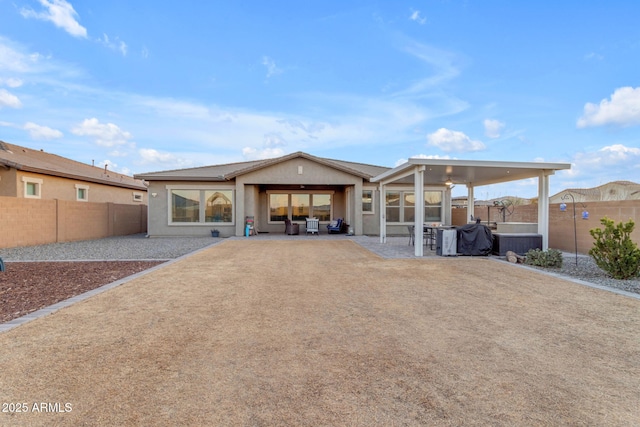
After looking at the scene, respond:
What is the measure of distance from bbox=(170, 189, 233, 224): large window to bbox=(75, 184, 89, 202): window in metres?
5.50

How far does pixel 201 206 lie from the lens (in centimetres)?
1578

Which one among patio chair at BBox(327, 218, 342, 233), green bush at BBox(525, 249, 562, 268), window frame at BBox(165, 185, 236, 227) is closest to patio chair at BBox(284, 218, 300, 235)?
patio chair at BBox(327, 218, 342, 233)

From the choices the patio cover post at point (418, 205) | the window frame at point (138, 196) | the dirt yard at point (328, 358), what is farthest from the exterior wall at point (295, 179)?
the window frame at point (138, 196)

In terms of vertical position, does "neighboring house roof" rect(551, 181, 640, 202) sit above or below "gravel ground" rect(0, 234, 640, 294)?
above

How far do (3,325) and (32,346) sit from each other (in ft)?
3.32

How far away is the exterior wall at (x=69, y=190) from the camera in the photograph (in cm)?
1332

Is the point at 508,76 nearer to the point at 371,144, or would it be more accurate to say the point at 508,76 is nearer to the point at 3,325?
the point at 371,144

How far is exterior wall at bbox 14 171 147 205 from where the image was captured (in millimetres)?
13316

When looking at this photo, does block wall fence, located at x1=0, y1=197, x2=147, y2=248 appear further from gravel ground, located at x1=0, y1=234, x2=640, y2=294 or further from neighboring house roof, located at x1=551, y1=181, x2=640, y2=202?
neighboring house roof, located at x1=551, y1=181, x2=640, y2=202

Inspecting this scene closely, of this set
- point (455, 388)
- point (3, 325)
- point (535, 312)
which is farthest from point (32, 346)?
point (535, 312)

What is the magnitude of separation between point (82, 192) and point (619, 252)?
70.8 feet

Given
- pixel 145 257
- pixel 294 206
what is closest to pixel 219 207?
pixel 294 206

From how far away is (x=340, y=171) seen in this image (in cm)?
1569

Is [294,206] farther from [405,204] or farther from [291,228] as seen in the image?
[405,204]
